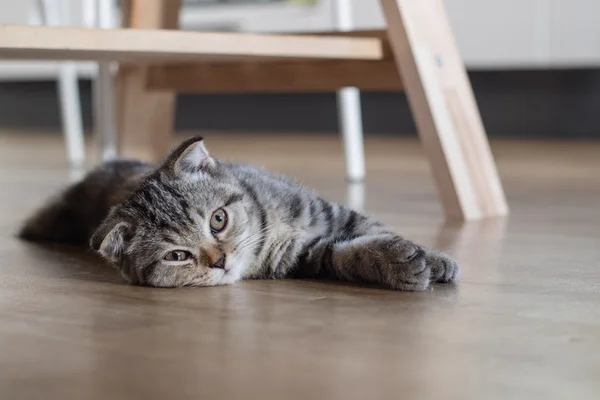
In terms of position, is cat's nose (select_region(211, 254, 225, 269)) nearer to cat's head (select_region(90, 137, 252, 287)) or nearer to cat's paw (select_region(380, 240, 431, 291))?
cat's head (select_region(90, 137, 252, 287))

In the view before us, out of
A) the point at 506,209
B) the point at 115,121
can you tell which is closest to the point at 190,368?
the point at 506,209

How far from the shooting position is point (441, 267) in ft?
4.25

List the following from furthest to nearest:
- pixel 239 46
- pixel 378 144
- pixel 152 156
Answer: pixel 378 144 → pixel 152 156 → pixel 239 46

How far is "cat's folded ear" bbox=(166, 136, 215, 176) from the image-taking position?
1.40 metres

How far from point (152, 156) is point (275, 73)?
1.66ft

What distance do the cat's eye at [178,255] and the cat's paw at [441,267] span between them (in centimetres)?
32

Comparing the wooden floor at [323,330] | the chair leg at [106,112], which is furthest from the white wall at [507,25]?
the wooden floor at [323,330]

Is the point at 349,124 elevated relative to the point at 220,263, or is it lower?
elevated

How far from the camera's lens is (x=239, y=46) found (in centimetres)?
178

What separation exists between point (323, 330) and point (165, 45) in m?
0.80

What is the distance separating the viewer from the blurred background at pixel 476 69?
12.2 ft

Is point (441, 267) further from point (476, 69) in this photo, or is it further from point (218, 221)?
point (476, 69)

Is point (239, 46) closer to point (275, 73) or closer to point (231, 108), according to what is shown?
point (275, 73)

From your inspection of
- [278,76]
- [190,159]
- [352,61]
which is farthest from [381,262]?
[278,76]
